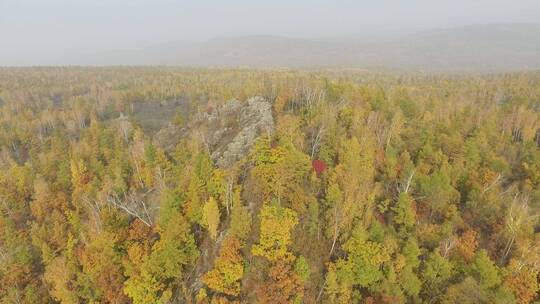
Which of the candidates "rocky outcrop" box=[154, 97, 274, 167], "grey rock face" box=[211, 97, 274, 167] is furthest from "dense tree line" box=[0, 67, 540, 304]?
"rocky outcrop" box=[154, 97, 274, 167]

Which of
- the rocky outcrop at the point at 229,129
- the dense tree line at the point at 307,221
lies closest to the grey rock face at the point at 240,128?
the rocky outcrop at the point at 229,129

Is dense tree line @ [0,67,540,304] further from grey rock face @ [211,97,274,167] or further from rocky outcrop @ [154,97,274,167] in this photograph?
rocky outcrop @ [154,97,274,167]

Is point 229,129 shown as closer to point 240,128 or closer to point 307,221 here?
point 240,128

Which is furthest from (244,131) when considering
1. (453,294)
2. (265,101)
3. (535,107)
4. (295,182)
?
(535,107)

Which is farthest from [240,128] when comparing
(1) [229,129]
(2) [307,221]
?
(2) [307,221]

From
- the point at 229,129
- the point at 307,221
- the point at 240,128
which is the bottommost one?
the point at 307,221

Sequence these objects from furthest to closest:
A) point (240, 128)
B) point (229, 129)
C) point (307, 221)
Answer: point (229, 129), point (240, 128), point (307, 221)

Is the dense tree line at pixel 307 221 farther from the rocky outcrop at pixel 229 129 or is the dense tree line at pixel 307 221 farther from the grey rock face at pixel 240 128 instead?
the rocky outcrop at pixel 229 129
